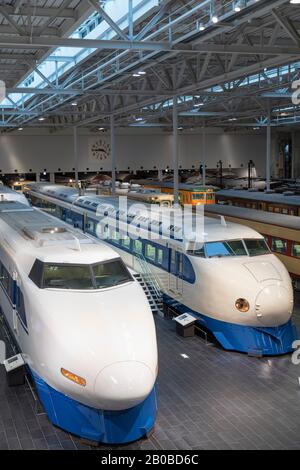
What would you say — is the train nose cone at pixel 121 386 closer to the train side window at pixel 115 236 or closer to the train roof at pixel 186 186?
the train side window at pixel 115 236

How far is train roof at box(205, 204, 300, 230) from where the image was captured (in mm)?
16755

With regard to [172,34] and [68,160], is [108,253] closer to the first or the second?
[172,34]

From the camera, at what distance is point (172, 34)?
1370cm

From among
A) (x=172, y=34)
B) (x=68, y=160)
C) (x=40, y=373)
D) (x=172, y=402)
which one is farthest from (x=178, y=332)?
(x=68, y=160)

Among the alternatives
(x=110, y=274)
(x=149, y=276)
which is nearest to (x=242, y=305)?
(x=110, y=274)

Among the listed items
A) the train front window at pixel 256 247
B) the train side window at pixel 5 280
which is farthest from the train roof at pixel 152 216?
the train side window at pixel 5 280

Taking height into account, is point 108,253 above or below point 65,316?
above

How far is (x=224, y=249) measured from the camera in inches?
502

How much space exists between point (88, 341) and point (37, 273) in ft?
6.69

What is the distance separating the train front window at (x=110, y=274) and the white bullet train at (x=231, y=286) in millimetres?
3126

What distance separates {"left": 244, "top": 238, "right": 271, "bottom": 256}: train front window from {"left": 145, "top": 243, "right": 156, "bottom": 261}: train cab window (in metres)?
3.37

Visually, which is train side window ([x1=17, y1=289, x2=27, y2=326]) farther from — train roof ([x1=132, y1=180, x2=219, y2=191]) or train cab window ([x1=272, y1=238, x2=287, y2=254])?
train roof ([x1=132, y1=180, x2=219, y2=191])

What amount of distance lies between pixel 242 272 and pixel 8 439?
597 cm

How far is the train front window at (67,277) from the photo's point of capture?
29.4 feet
